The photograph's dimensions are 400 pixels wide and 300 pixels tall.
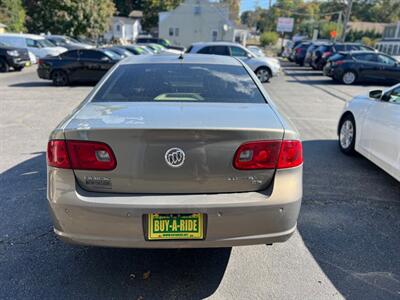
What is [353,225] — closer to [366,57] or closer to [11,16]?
[366,57]

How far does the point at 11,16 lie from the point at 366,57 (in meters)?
38.1

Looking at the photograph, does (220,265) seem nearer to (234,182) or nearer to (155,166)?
(234,182)


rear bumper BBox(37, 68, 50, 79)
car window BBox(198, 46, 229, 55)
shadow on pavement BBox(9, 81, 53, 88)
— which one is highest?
car window BBox(198, 46, 229, 55)

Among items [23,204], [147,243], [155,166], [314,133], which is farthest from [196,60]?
[314,133]

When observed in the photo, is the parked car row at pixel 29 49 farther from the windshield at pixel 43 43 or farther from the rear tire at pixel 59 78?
the rear tire at pixel 59 78

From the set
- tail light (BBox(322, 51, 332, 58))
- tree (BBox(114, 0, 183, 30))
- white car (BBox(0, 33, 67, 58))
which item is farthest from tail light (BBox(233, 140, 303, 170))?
tree (BBox(114, 0, 183, 30))

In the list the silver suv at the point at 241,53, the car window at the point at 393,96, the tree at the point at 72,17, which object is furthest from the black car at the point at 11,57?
the tree at the point at 72,17

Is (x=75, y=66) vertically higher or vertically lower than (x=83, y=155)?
lower

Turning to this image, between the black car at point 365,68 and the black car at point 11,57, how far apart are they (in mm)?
14878

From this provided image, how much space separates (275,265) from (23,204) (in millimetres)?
2739

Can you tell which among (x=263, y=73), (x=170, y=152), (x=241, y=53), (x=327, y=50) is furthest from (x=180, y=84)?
(x=327, y=50)

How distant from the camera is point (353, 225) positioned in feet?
12.4

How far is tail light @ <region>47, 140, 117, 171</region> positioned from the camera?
95.0 inches

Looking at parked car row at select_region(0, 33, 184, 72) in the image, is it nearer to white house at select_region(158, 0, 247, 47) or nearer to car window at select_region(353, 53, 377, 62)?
car window at select_region(353, 53, 377, 62)
